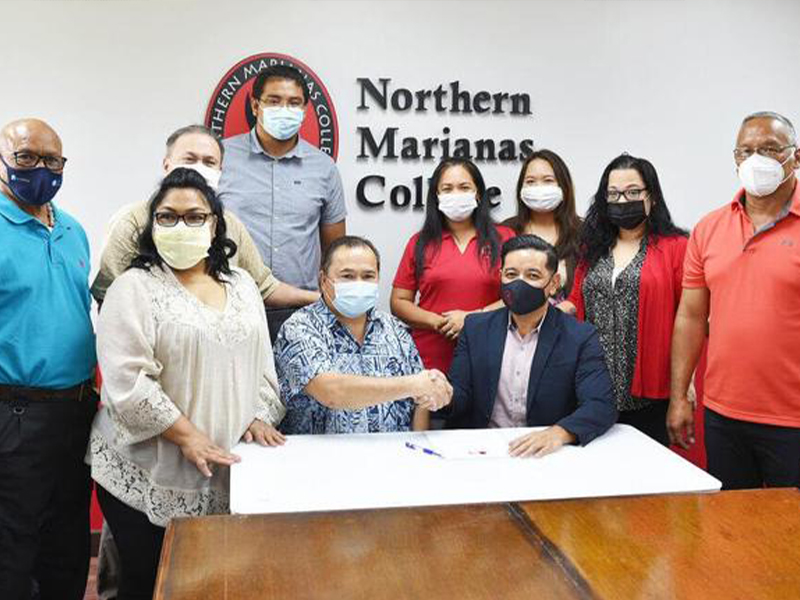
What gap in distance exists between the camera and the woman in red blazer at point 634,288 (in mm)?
2711

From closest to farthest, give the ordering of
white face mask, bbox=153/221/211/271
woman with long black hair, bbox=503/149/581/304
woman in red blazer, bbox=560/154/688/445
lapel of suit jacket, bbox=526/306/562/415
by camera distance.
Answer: white face mask, bbox=153/221/211/271, lapel of suit jacket, bbox=526/306/562/415, woman in red blazer, bbox=560/154/688/445, woman with long black hair, bbox=503/149/581/304

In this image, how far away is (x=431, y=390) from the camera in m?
2.19

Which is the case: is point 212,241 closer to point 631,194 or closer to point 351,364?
point 351,364

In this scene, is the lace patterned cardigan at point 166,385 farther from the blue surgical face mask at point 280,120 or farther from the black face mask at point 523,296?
the blue surgical face mask at point 280,120

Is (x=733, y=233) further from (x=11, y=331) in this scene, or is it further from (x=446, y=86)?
(x=11, y=331)

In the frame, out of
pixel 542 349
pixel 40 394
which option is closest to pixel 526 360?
pixel 542 349

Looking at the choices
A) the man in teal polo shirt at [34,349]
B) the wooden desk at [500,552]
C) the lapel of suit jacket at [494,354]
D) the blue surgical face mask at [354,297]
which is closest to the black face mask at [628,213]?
the lapel of suit jacket at [494,354]

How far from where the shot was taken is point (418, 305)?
123 inches

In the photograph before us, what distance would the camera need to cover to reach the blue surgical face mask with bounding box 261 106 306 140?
294 cm

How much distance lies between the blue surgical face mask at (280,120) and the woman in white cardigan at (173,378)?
2.89ft

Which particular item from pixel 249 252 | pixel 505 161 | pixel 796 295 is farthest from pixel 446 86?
pixel 796 295

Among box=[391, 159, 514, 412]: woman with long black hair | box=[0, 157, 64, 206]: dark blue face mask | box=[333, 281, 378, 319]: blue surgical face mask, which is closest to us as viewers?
box=[0, 157, 64, 206]: dark blue face mask

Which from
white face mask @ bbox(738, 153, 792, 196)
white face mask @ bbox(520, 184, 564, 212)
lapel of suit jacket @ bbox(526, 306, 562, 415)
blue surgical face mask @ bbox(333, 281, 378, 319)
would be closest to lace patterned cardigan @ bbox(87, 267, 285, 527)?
blue surgical face mask @ bbox(333, 281, 378, 319)

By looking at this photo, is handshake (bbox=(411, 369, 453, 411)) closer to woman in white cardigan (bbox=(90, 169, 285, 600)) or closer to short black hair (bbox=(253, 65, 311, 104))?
woman in white cardigan (bbox=(90, 169, 285, 600))
